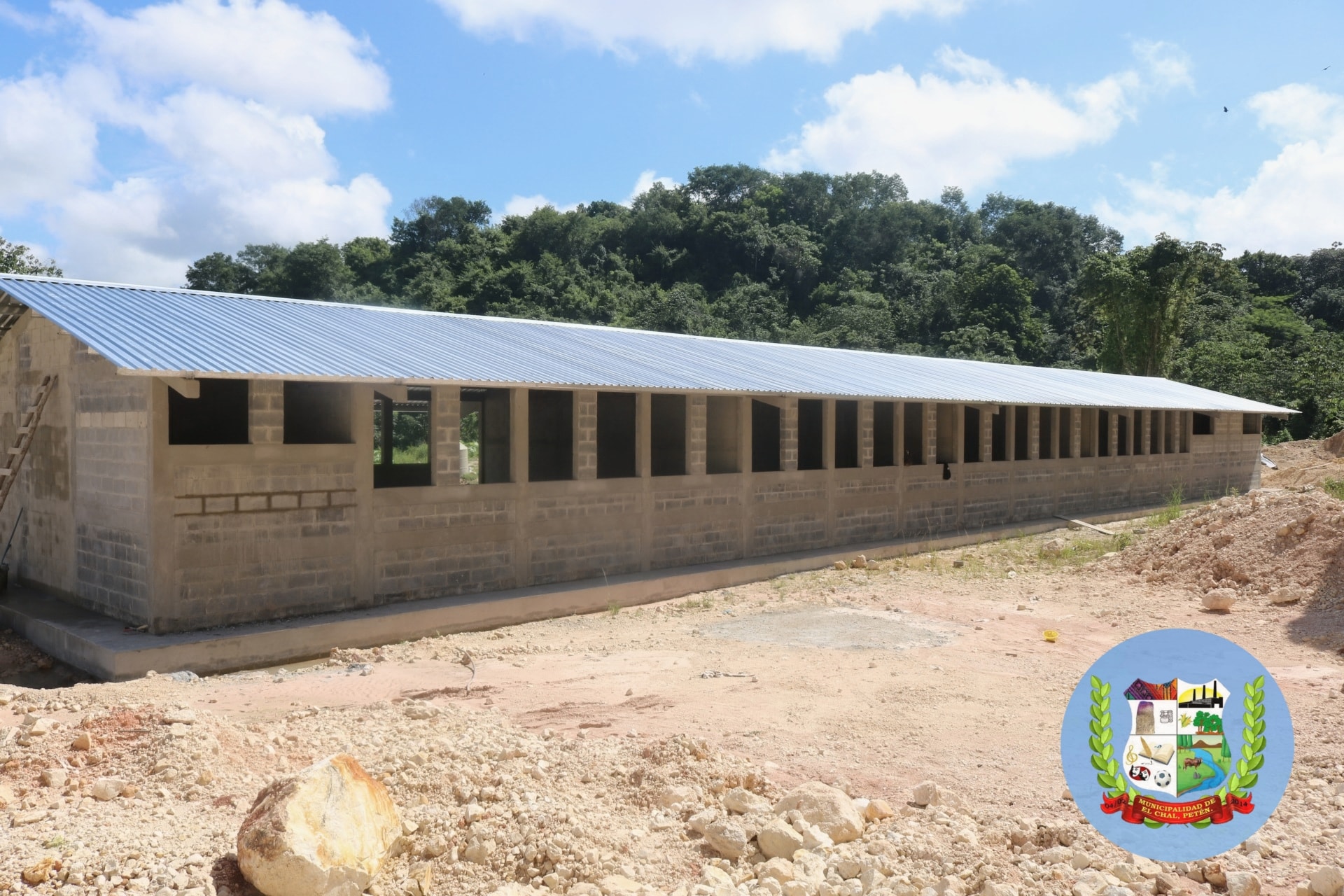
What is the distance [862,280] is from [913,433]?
35954 mm

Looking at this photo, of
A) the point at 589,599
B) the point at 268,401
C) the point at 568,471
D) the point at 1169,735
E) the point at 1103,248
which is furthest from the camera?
the point at 1103,248

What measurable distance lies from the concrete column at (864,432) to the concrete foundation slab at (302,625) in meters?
3.76

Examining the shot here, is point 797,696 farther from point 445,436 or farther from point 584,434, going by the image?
point 584,434

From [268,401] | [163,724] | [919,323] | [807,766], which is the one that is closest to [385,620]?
[268,401]

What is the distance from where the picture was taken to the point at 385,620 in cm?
1023

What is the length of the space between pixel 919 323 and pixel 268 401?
145 feet

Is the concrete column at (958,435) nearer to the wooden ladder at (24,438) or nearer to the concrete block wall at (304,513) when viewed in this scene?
the concrete block wall at (304,513)

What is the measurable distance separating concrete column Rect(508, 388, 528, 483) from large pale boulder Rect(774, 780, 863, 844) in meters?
7.09

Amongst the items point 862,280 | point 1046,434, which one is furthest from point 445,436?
point 862,280

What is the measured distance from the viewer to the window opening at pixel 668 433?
583 inches

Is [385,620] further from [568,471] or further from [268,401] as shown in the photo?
[568,471]

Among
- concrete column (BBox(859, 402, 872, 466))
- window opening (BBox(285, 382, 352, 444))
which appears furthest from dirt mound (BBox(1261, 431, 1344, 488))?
window opening (BBox(285, 382, 352, 444))

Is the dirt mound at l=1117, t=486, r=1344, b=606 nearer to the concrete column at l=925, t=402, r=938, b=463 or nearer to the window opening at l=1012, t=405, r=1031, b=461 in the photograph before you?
the concrete column at l=925, t=402, r=938, b=463

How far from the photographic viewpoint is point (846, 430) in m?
20.2
